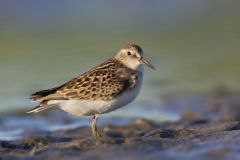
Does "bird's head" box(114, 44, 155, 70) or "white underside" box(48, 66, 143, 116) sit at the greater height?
"bird's head" box(114, 44, 155, 70)

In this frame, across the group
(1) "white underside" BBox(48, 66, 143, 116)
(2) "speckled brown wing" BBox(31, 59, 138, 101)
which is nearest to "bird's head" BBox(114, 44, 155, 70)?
(2) "speckled brown wing" BBox(31, 59, 138, 101)

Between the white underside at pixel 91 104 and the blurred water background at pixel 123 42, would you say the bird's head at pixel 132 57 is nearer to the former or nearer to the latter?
the white underside at pixel 91 104

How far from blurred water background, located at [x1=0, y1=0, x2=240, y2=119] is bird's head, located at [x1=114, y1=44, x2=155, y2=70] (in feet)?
13.8

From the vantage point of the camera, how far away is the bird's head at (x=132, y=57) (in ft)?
38.3

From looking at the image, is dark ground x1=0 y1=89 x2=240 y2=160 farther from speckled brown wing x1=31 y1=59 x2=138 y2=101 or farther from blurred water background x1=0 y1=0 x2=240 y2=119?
blurred water background x1=0 y1=0 x2=240 y2=119

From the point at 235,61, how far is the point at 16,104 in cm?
713

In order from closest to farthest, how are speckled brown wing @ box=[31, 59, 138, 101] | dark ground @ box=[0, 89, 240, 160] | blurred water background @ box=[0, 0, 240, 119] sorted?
1. dark ground @ box=[0, 89, 240, 160]
2. speckled brown wing @ box=[31, 59, 138, 101]
3. blurred water background @ box=[0, 0, 240, 119]

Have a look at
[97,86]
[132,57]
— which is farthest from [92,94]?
[132,57]

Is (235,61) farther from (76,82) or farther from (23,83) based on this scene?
(76,82)

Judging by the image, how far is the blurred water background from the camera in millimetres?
18734

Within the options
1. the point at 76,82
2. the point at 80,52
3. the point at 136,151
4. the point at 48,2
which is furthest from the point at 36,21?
the point at 136,151

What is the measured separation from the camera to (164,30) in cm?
2695

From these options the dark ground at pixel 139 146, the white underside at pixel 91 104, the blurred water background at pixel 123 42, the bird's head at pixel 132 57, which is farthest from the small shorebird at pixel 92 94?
the blurred water background at pixel 123 42

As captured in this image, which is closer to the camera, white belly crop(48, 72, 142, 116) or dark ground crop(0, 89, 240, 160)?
dark ground crop(0, 89, 240, 160)
